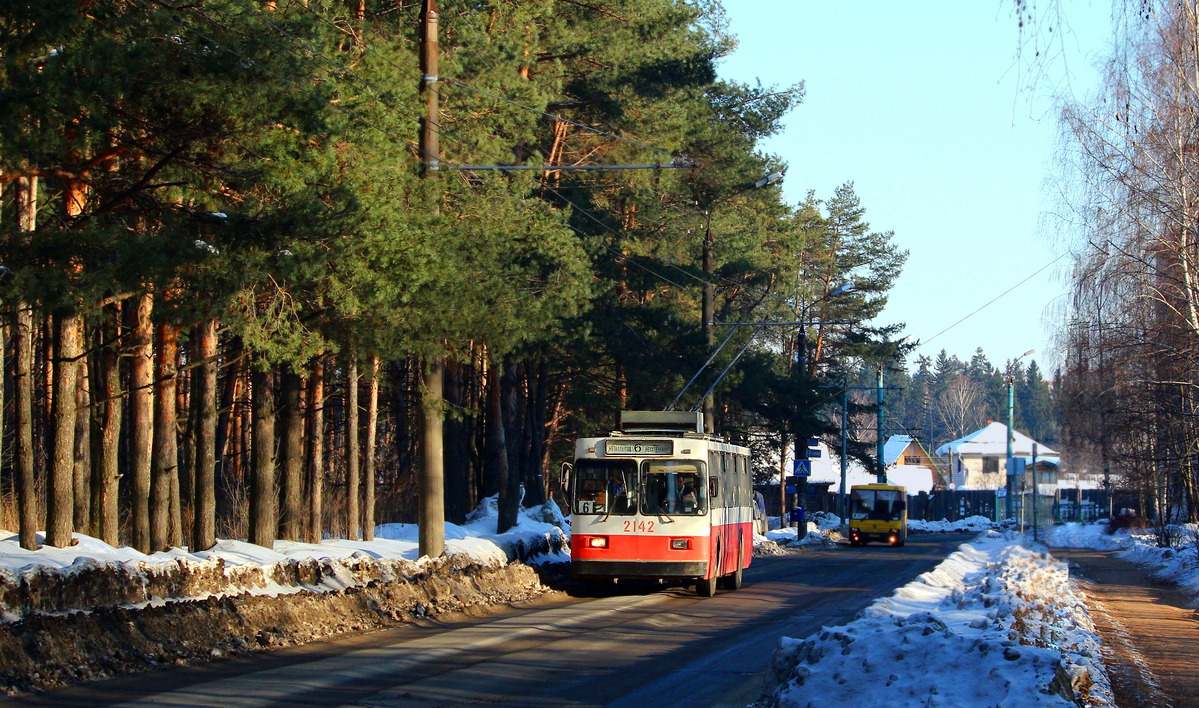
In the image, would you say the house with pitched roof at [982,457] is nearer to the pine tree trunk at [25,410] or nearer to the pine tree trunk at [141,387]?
the pine tree trunk at [141,387]

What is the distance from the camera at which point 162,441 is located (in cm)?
1984

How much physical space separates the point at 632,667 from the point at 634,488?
8.42 metres

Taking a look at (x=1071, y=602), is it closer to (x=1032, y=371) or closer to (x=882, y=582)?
(x=882, y=582)

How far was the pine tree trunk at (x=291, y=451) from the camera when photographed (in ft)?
72.4

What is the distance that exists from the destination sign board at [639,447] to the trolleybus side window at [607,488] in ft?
0.59

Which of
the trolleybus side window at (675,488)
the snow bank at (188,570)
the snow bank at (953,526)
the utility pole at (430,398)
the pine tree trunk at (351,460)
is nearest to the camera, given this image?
the snow bank at (188,570)

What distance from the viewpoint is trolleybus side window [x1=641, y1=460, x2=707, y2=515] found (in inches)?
823

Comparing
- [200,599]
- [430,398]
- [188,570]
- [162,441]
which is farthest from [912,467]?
[200,599]

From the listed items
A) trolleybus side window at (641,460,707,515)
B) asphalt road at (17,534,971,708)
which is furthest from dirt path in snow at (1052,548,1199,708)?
trolleybus side window at (641,460,707,515)

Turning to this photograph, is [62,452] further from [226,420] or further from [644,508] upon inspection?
[226,420]

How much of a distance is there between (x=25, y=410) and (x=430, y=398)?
226 inches

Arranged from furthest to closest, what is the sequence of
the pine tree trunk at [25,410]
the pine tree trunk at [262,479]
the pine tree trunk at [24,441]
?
1. the pine tree trunk at [262,479]
2. the pine tree trunk at [24,441]
3. the pine tree trunk at [25,410]

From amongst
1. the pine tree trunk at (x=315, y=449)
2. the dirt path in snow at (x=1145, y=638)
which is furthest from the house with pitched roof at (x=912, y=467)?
the pine tree trunk at (x=315, y=449)

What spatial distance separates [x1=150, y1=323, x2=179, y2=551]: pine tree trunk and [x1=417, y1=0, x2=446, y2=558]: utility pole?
159 inches
